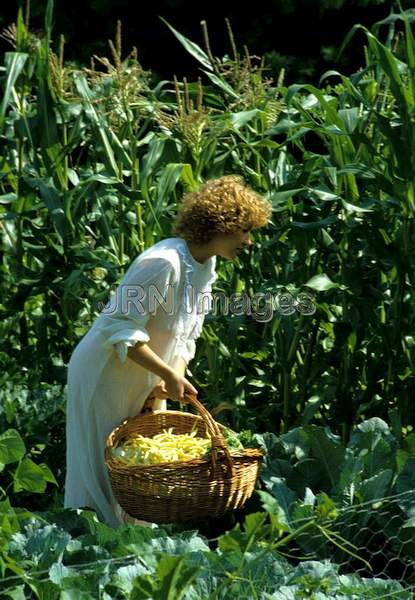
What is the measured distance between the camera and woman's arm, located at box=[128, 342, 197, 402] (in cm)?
383

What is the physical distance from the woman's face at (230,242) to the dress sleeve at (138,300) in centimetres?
21

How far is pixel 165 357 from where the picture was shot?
4.04m

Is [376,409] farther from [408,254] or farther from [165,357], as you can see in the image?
[165,357]

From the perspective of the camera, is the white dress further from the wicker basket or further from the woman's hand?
the wicker basket

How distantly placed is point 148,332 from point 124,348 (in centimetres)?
23

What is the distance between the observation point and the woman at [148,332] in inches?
151

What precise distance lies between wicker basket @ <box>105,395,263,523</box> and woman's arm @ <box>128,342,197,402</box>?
0.12m

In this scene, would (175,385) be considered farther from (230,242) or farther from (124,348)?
(230,242)

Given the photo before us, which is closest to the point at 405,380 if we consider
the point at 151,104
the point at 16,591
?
the point at 151,104

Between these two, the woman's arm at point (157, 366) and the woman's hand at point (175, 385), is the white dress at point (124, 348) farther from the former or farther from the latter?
the woman's hand at point (175, 385)

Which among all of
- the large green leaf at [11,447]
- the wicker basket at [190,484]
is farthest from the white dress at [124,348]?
the large green leaf at [11,447]

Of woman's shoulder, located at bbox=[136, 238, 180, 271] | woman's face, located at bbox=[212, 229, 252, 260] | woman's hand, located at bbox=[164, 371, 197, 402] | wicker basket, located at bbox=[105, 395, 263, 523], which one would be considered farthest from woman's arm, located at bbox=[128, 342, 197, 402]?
woman's face, located at bbox=[212, 229, 252, 260]

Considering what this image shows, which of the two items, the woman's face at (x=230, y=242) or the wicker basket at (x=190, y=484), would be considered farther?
the woman's face at (x=230, y=242)

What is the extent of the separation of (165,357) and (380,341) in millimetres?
1162
